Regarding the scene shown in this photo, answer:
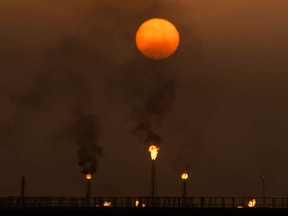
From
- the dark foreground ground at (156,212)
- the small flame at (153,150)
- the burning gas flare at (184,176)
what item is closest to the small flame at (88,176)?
the burning gas flare at (184,176)

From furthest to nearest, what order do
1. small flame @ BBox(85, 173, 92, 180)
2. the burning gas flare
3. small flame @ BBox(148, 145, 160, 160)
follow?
the burning gas flare
small flame @ BBox(85, 173, 92, 180)
small flame @ BBox(148, 145, 160, 160)

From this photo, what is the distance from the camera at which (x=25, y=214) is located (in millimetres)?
67375

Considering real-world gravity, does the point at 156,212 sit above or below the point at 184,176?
below

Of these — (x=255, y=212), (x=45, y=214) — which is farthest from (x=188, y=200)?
(x=45, y=214)

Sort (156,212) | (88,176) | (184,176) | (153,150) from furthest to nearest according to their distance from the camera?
(184,176) < (88,176) < (153,150) < (156,212)

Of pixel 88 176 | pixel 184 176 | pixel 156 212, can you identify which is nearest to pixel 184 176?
pixel 184 176

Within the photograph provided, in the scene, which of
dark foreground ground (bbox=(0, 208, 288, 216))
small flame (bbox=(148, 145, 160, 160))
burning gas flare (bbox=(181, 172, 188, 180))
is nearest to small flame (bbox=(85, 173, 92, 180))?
burning gas flare (bbox=(181, 172, 188, 180))

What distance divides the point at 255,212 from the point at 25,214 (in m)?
18.7

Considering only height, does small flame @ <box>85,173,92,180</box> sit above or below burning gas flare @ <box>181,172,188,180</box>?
below

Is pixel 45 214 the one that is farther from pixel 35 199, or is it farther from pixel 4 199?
pixel 35 199

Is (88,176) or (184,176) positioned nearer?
(88,176)

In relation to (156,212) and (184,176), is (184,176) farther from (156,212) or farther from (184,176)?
(156,212)

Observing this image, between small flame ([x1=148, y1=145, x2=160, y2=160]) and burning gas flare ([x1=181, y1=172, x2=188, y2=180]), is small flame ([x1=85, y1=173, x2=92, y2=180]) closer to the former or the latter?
burning gas flare ([x1=181, y1=172, x2=188, y2=180])

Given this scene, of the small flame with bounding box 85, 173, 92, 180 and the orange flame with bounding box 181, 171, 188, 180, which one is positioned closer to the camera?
the small flame with bounding box 85, 173, 92, 180
